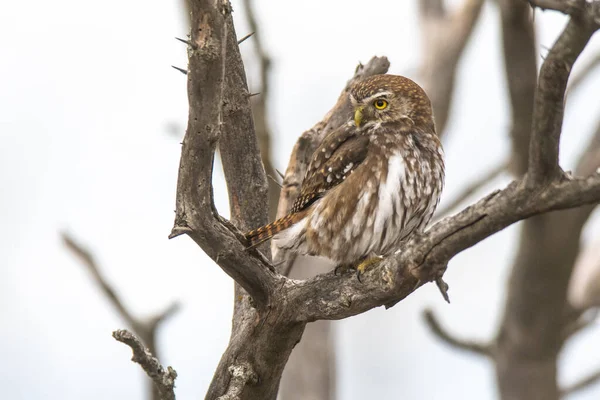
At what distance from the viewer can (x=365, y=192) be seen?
456cm

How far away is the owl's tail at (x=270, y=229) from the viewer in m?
4.21

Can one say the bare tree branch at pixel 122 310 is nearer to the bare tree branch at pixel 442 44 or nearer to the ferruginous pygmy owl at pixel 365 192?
the ferruginous pygmy owl at pixel 365 192

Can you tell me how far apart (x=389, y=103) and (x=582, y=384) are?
429 centimetres

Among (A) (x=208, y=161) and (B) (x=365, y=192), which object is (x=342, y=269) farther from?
(A) (x=208, y=161)

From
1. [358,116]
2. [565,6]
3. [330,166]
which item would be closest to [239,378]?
[330,166]

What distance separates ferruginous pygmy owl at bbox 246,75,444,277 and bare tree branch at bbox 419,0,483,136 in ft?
11.3

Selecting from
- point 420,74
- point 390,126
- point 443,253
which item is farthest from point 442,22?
point 443,253

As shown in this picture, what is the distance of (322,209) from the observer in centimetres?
463

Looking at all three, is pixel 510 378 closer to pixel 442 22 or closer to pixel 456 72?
pixel 456 72

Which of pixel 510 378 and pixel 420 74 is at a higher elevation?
pixel 420 74

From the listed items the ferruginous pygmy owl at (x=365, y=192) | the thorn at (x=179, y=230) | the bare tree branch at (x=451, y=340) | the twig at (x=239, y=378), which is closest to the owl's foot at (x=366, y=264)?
the ferruginous pygmy owl at (x=365, y=192)

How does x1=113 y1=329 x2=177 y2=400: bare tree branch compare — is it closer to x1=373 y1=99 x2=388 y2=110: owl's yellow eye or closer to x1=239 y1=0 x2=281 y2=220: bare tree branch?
x1=373 y1=99 x2=388 y2=110: owl's yellow eye

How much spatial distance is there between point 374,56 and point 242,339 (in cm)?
237

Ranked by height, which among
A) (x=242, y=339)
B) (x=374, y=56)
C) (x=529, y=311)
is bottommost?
(x=242, y=339)
